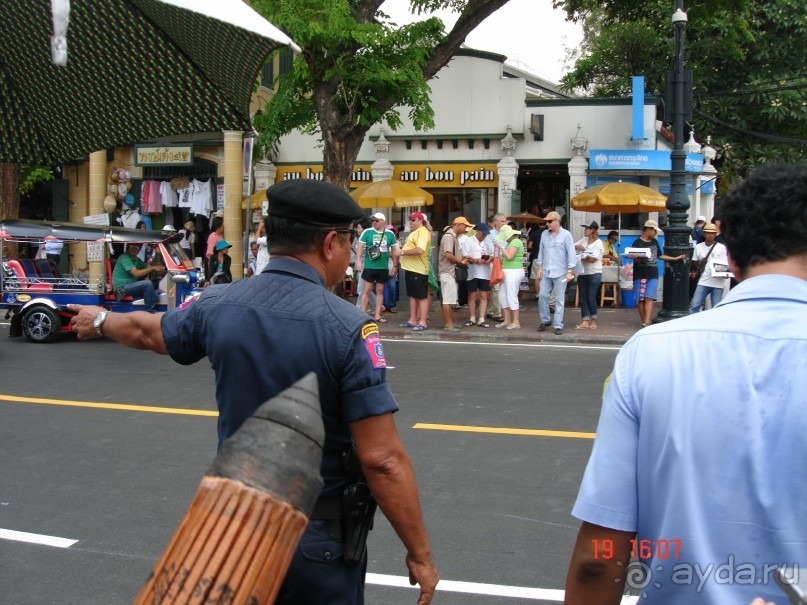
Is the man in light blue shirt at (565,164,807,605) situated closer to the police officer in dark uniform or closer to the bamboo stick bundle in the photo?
the police officer in dark uniform

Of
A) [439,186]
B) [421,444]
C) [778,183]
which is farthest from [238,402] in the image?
[439,186]

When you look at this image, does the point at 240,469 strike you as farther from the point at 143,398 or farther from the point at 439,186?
the point at 439,186

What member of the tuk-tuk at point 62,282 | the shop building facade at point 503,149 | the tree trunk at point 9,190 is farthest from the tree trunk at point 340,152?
the tree trunk at point 9,190

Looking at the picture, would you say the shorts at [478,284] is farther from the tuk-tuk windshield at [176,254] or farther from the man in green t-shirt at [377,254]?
the tuk-tuk windshield at [176,254]

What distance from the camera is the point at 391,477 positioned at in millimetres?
2504

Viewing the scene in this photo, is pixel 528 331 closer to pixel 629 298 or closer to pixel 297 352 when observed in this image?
pixel 629 298

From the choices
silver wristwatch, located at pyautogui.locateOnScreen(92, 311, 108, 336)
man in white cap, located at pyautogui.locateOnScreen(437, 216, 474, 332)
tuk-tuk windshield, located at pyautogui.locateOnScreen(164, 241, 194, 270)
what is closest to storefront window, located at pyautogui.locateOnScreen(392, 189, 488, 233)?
man in white cap, located at pyautogui.locateOnScreen(437, 216, 474, 332)

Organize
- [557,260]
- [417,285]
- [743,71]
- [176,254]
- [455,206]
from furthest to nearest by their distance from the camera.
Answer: [743,71]
[455,206]
[417,285]
[557,260]
[176,254]

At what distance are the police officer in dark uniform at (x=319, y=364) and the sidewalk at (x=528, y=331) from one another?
35.9 ft

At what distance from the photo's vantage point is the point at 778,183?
1.89 metres

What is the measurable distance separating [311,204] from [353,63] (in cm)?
1230

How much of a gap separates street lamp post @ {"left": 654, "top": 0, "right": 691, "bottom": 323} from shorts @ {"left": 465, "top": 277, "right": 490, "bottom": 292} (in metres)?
2.91

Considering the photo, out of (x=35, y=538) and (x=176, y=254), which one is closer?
(x=35, y=538)
